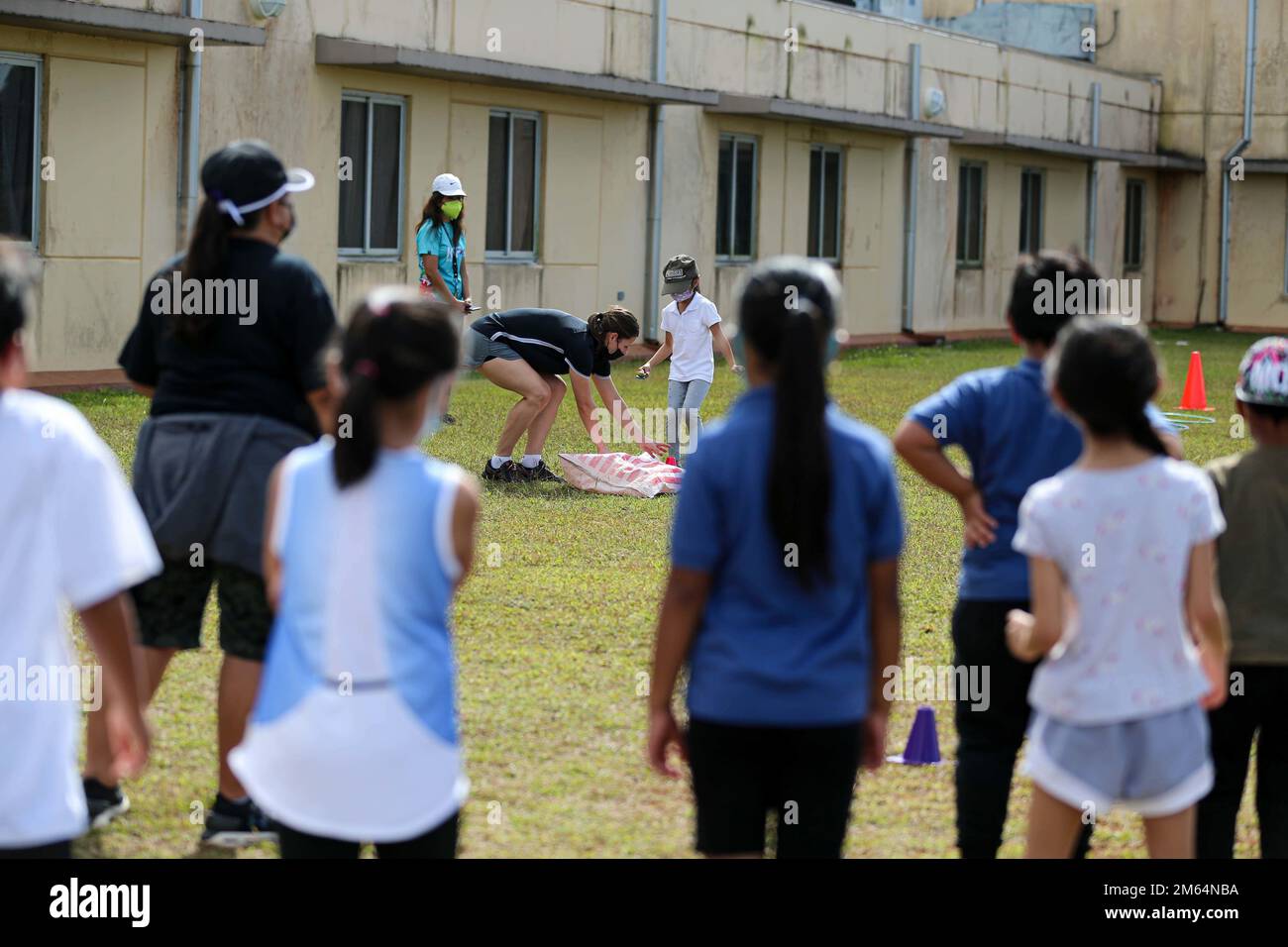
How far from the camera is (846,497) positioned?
3.62 metres

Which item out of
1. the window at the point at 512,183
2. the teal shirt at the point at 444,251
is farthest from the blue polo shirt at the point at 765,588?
the window at the point at 512,183

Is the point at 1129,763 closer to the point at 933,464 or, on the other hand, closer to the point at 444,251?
the point at 933,464

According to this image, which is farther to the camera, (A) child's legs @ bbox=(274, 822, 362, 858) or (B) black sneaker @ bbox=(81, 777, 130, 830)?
(B) black sneaker @ bbox=(81, 777, 130, 830)

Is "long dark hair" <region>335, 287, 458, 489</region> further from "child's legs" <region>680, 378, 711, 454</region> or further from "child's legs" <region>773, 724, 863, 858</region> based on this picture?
"child's legs" <region>680, 378, 711, 454</region>

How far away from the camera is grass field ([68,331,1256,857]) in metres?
5.36

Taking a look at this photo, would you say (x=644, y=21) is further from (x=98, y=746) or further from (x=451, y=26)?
(x=98, y=746)

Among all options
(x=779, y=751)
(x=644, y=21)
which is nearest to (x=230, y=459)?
(x=779, y=751)

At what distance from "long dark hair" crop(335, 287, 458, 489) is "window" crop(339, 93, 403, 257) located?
16931 mm

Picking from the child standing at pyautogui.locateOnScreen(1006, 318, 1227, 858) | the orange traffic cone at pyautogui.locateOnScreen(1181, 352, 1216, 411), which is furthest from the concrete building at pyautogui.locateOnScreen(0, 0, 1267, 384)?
the child standing at pyautogui.locateOnScreen(1006, 318, 1227, 858)

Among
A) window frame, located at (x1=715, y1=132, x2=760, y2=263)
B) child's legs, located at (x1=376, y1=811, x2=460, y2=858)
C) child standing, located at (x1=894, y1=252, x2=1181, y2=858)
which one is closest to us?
child's legs, located at (x1=376, y1=811, x2=460, y2=858)

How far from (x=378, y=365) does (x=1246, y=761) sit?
2.48m

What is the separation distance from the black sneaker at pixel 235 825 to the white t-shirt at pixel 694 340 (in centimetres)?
824

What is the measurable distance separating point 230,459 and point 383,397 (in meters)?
1.65

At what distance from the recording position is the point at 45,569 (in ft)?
10.5
